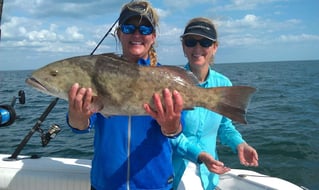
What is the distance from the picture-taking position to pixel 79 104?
288 cm

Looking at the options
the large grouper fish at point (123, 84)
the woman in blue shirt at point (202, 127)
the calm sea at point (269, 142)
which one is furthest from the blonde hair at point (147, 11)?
the calm sea at point (269, 142)

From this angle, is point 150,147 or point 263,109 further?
point 263,109

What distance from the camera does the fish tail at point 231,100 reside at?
10.1 ft

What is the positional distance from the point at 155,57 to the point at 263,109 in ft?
52.0

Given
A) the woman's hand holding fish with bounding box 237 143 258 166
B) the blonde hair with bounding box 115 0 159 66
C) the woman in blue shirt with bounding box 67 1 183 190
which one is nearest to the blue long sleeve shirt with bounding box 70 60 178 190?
the woman in blue shirt with bounding box 67 1 183 190

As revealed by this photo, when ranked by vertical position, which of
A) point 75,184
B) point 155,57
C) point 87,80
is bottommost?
point 75,184

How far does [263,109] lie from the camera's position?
719 inches

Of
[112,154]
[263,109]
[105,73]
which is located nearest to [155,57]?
[105,73]

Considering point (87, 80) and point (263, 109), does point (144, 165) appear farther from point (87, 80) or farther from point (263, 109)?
point (263, 109)

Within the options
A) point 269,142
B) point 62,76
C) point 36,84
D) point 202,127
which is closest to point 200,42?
point 202,127

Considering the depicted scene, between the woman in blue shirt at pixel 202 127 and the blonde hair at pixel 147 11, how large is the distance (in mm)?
849

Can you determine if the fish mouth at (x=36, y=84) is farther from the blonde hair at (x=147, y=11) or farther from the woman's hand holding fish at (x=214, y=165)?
the woman's hand holding fish at (x=214, y=165)

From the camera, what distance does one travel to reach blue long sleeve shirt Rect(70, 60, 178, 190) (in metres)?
3.15

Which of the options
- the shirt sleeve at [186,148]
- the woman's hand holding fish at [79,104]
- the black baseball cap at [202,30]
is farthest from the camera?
the black baseball cap at [202,30]
